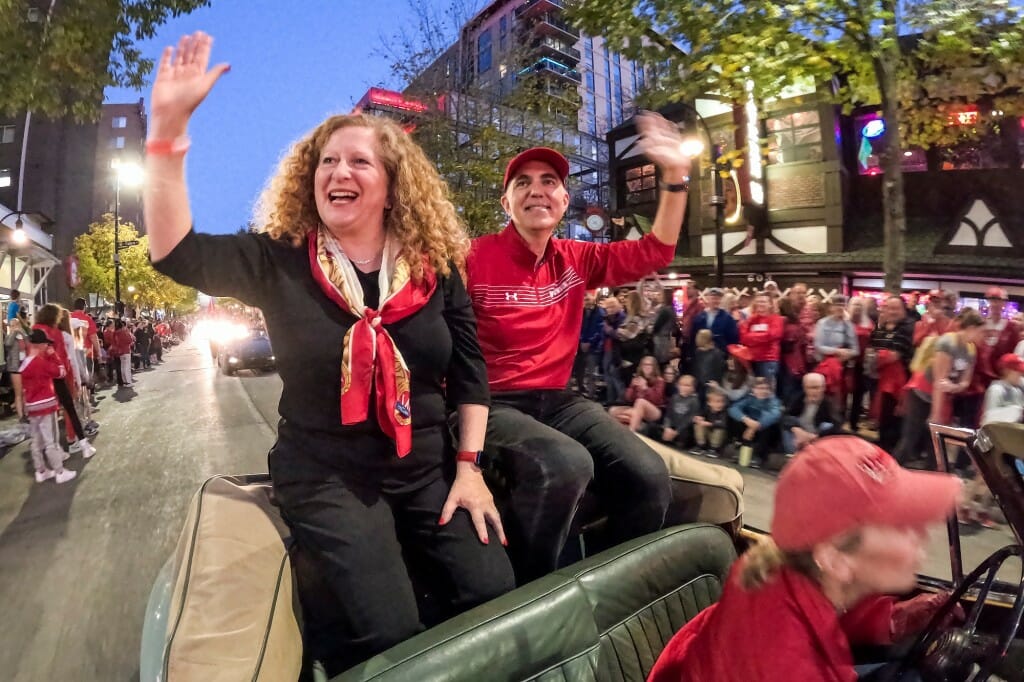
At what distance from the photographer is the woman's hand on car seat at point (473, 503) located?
64.3 inches

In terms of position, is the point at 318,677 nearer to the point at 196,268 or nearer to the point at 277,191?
the point at 196,268

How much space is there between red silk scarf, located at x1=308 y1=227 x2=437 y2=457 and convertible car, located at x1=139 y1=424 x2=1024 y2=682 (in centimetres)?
42

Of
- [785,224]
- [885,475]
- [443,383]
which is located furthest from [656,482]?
[785,224]

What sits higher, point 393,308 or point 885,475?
point 393,308

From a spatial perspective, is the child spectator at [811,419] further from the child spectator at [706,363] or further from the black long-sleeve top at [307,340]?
the black long-sleeve top at [307,340]

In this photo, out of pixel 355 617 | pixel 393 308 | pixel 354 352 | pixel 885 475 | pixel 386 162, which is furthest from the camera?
pixel 386 162

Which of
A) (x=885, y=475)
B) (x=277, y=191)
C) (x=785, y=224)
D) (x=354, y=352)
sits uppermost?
(x=785, y=224)

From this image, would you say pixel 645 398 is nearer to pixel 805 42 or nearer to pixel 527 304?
pixel 805 42

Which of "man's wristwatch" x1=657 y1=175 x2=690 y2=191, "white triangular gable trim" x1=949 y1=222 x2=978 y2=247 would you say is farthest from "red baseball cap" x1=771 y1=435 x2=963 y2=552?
"white triangular gable trim" x1=949 y1=222 x2=978 y2=247

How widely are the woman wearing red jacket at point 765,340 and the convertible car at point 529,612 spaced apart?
530cm

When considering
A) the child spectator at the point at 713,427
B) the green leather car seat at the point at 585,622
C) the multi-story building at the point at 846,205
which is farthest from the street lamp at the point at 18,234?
the green leather car seat at the point at 585,622

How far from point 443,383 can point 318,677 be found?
33.4 inches

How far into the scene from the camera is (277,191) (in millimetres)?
1845

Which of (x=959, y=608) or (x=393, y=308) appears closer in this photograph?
(x=959, y=608)
